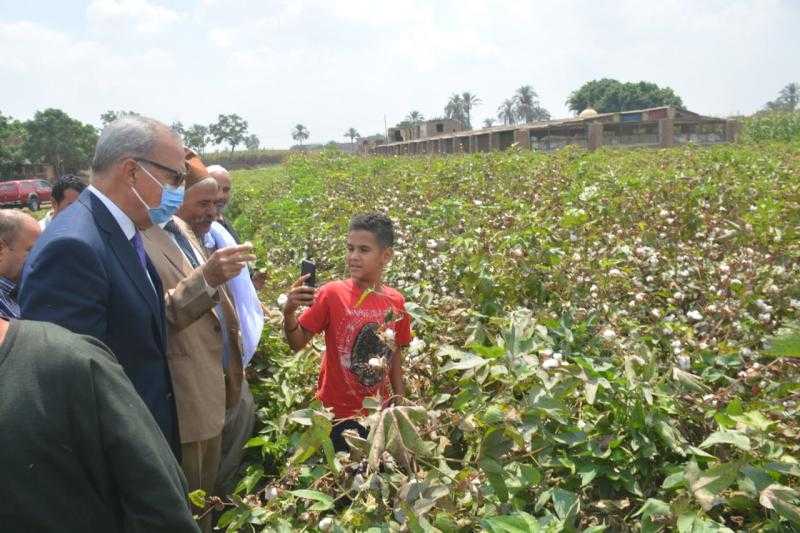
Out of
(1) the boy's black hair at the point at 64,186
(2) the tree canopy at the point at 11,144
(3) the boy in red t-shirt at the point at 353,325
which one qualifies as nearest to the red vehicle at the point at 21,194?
(2) the tree canopy at the point at 11,144

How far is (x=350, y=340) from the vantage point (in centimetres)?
246

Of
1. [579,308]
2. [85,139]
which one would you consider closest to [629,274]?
[579,308]

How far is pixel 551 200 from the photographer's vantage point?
5496 millimetres

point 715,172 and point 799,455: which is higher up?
point 715,172

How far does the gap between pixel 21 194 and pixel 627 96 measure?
192ft

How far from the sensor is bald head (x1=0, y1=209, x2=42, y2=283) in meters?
2.90

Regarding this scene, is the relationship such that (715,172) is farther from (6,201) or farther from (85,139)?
(85,139)

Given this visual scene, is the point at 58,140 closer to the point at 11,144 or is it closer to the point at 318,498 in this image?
the point at 11,144

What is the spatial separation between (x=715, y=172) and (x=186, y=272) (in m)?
5.11

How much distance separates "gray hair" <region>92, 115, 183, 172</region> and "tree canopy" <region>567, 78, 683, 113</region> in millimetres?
71744

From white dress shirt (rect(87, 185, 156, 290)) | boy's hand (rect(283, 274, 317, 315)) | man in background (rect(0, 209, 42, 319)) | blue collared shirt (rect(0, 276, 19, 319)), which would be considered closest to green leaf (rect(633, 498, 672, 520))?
boy's hand (rect(283, 274, 317, 315))

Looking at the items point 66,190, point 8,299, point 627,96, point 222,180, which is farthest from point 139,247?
point 627,96

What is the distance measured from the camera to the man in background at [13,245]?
2881mm

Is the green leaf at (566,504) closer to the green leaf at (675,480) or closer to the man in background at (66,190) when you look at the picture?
the green leaf at (675,480)
